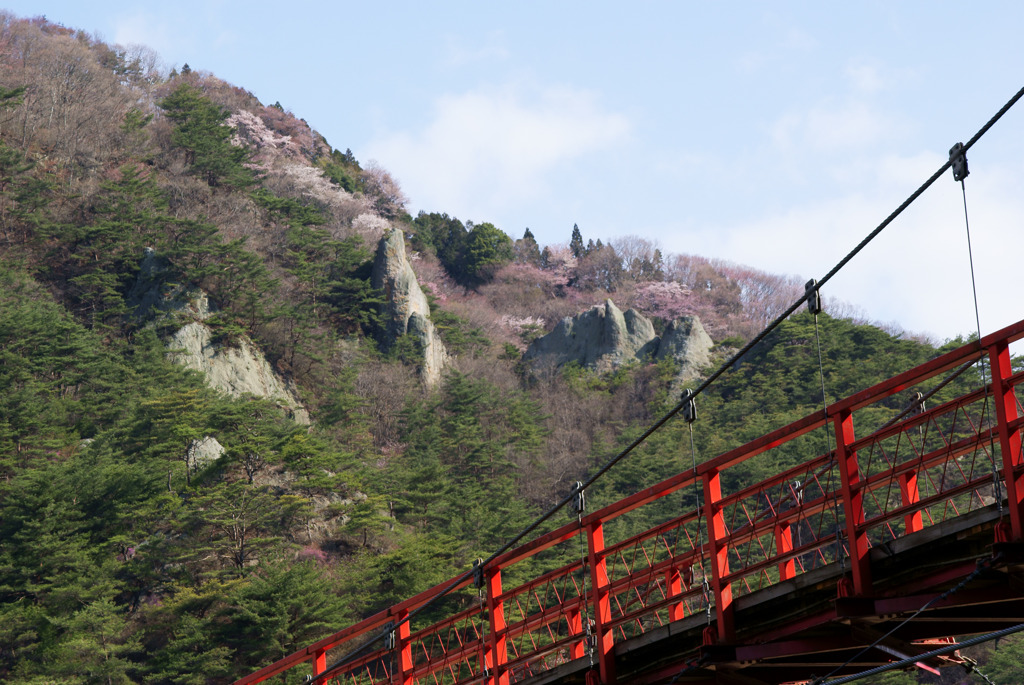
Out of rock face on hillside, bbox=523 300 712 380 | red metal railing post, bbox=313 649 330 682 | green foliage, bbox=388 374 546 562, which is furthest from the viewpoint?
rock face on hillside, bbox=523 300 712 380

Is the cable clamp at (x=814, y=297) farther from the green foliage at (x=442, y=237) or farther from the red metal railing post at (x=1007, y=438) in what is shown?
the green foliage at (x=442, y=237)

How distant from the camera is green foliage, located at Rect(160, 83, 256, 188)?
115 feet

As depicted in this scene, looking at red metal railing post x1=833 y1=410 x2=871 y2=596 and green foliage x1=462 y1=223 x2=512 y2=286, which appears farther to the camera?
green foliage x1=462 y1=223 x2=512 y2=286

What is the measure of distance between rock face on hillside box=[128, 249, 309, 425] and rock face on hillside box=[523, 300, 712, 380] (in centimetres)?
1129

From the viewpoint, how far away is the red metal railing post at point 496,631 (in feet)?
22.4

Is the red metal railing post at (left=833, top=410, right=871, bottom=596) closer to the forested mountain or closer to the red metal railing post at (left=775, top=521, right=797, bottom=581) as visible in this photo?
the red metal railing post at (left=775, top=521, right=797, bottom=581)

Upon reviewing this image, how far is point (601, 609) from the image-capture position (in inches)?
247

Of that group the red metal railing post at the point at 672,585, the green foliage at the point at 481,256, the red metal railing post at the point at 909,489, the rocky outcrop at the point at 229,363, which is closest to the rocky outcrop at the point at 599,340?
the green foliage at the point at 481,256

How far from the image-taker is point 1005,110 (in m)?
4.88

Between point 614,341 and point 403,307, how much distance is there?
7.96m

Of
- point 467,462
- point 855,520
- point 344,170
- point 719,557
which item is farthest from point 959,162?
point 344,170

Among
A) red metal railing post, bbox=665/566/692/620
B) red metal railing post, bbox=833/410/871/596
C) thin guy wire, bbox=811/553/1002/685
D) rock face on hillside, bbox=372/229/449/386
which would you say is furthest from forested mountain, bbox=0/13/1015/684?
red metal railing post, bbox=833/410/871/596

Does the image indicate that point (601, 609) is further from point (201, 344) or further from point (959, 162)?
point (201, 344)

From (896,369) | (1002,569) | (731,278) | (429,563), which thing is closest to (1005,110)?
(1002,569)
